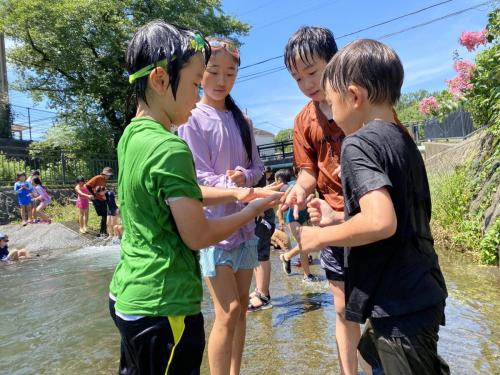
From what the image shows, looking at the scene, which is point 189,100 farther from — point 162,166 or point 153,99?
point 162,166

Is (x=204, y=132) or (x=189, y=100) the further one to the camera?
(x=204, y=132)

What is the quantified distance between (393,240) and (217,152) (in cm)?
→ 118

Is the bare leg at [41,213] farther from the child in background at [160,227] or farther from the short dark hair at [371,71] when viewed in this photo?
the short dark hair at [371,71]

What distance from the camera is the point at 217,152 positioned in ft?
8.18

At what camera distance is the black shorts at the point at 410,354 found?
5.06 feet

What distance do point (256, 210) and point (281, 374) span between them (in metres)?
1.55

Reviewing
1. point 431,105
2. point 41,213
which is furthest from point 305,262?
point 41,213

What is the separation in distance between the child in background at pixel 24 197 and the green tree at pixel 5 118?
12.1 m

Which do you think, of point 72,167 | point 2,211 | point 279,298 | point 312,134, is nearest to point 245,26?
point 72,167

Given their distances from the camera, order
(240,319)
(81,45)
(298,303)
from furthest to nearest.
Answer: (81,45)
(298,303)
(240,319)

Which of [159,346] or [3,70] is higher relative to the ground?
[3,70]

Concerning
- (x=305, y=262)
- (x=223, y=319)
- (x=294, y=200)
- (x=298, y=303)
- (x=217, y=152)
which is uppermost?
(x=217, y=152)

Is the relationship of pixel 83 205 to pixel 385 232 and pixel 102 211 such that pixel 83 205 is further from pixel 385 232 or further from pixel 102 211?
pixel 385 232

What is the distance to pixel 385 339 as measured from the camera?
1.59m
